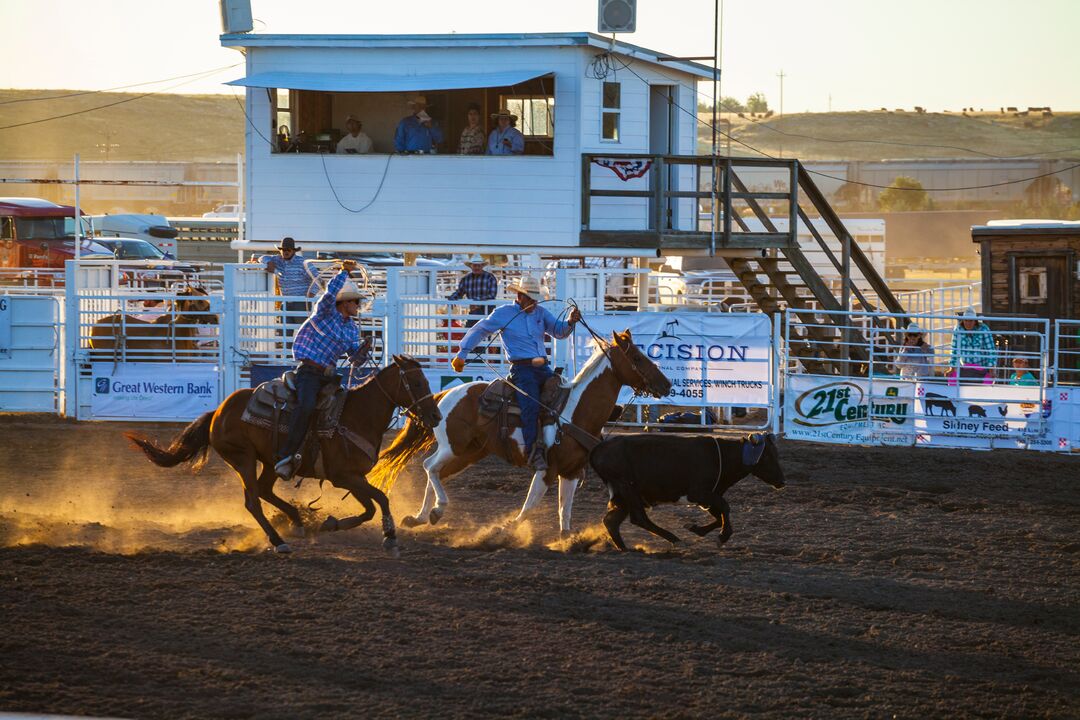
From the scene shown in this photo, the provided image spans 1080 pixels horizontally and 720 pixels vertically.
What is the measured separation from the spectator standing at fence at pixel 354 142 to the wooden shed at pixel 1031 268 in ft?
34.1

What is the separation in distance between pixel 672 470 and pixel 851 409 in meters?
6.81

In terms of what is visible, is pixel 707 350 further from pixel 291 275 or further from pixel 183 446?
pixel 183 446

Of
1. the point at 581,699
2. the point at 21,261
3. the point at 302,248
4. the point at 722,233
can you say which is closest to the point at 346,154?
the point at 302,248

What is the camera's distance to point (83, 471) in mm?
12961

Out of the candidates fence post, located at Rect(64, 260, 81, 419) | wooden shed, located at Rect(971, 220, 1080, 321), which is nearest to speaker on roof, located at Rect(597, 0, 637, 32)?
wooden shed, located at Rect(971, 220, 1080, 321)

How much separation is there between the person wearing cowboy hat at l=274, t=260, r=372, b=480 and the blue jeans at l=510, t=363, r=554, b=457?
122 cm

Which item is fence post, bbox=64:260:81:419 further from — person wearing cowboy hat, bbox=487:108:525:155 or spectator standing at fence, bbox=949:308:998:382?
spectator standing at fence, bbox=949:308:998:382

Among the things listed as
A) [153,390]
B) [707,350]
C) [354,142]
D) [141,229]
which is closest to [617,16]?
[354,142]

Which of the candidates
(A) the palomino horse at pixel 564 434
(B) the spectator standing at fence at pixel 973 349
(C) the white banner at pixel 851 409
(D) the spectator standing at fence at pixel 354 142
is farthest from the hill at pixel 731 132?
(A) the palomino horse at pixel 564 434

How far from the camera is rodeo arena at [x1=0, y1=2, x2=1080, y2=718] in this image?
6.52 metres

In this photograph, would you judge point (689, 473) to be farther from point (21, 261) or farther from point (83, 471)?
point (21, 261)

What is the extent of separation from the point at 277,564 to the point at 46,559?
1.52m

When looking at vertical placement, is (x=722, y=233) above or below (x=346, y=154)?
below

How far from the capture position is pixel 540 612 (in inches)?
296
